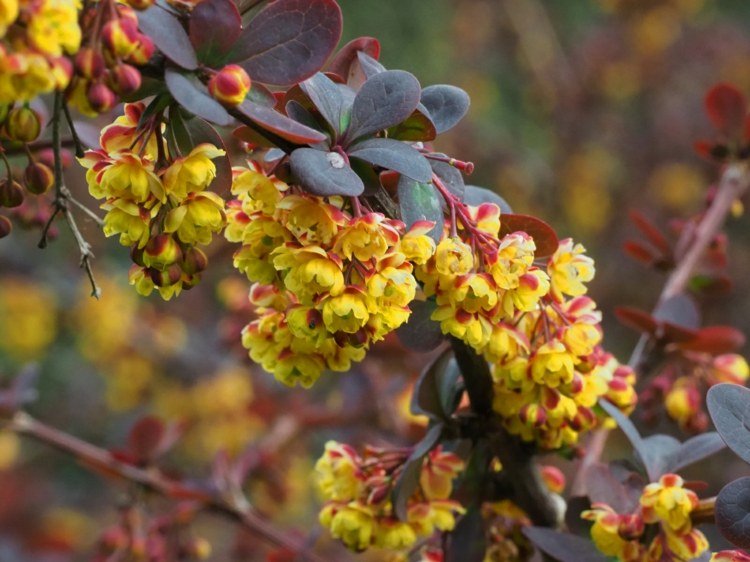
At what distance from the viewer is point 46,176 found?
81 centimetres

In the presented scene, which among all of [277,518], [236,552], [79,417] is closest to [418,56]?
[79,417]

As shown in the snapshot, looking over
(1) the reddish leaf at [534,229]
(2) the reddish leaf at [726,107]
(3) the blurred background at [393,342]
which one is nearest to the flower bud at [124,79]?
(1) the reddish leaf at [534,229]

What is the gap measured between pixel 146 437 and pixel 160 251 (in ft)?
2.34

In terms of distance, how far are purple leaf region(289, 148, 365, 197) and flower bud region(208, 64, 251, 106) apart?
60 millimetres

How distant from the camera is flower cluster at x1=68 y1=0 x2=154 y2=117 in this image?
0.60 meters

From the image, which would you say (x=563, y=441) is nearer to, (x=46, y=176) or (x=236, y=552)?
(x=46, y=176)

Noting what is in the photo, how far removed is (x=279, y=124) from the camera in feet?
2.18

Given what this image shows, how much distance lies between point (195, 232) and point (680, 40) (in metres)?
4.12

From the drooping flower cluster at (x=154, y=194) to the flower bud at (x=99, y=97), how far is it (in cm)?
8

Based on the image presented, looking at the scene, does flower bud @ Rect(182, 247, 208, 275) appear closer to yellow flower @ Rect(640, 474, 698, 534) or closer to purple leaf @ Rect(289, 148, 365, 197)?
purple leaf @ Rect(289, 148, 365, 197)

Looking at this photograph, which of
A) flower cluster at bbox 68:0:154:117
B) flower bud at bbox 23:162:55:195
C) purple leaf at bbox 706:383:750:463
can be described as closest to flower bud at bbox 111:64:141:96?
flower cluster at bbox 68:0:154:117

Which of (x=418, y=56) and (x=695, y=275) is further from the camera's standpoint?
(x=418, y=56)

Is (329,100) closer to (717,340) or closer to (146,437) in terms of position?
(717,340)

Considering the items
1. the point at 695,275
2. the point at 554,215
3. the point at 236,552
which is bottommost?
the point at 554,215
